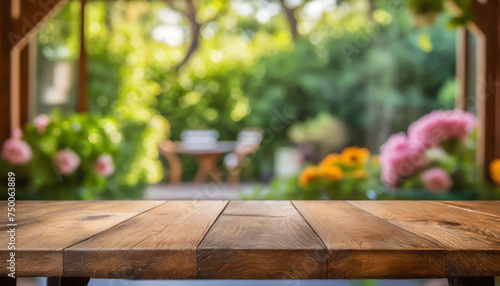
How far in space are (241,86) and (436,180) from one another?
4.08m

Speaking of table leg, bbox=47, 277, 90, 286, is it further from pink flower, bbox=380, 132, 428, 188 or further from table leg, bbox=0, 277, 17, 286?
pink flower, bbox=380, 132, 428, 188

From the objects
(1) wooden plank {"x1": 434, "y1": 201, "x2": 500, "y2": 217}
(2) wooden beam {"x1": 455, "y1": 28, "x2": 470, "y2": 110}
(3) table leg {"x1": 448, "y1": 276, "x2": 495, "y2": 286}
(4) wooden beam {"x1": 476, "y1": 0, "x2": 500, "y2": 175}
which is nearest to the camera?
(3) table leg {"x1": 448, "y1": 276, "x2": 495, "y2": 286}

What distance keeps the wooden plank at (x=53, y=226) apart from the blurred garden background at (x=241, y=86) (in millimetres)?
1431

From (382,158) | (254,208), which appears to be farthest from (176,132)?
(254,208)

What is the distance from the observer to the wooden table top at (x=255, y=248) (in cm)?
43

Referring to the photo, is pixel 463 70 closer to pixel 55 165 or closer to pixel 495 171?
pixel 495 171

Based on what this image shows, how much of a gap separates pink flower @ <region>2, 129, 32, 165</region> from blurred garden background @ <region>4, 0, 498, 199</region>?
0.04 meters

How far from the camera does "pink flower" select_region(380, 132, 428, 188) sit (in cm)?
191

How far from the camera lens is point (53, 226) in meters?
0.56

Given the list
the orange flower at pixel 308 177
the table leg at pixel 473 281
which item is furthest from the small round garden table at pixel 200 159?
the table leg at pixel 473 281

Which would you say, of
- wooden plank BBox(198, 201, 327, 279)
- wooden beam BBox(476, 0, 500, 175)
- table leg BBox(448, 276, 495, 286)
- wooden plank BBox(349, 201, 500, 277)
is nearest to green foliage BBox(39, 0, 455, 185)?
wooden beam BBox(476, 0, 500, 175)

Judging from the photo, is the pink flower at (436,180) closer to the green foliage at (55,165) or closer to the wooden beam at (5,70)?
the green foliage at (55,165)

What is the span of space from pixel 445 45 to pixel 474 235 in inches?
149

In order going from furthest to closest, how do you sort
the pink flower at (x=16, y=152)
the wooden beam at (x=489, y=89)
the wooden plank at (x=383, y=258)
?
the wooden beam at (x=489, y=89) < the pink flower at (x=16, y=152) < the wooden plank at (x=383, y=258)
